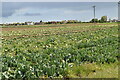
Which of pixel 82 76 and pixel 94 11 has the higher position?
pixel 94 11

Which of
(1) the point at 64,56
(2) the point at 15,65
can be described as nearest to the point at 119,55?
(1) the point at 64,56

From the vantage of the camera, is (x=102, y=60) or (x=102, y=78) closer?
(x=102, y=78)

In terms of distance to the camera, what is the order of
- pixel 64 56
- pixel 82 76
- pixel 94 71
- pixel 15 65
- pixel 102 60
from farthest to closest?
pixel 64 56
pixel 102 60
pixel 15 65
pixel 94 71
pixel 82 76

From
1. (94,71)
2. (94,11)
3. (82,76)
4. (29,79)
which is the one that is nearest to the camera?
(29,79)

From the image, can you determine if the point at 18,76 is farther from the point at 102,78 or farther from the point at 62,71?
the point at 102,78

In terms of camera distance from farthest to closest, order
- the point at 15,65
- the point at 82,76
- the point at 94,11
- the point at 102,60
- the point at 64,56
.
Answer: the point at 94,11, the point at 64,56, the point at 102,60, the point at 15,65, the point at 82,76

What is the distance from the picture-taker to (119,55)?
10.6 meters

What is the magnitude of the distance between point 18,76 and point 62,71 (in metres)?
1.84

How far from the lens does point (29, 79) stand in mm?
6742

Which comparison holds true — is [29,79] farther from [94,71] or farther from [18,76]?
[94,71]

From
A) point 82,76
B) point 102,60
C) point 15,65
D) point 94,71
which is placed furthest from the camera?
point 102,60

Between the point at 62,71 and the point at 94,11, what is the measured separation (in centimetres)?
9189

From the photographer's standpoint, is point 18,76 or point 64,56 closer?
point 18,76

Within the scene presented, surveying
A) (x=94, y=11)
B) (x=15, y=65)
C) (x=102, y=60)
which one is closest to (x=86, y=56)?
(x=102, y=60)
